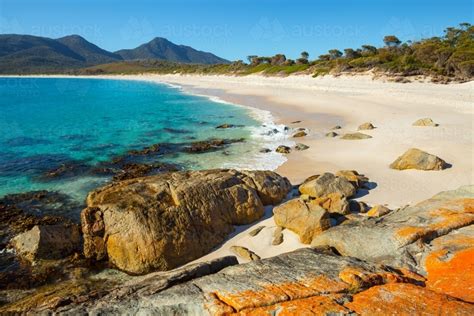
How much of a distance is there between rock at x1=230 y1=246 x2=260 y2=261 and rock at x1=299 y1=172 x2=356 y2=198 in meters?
3.89

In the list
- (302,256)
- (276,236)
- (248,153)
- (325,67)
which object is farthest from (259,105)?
(302,256)

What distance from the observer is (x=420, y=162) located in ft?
50.4

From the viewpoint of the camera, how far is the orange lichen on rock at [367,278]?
502 cm

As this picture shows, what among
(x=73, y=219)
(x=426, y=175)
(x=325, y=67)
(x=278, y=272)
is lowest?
(x=73, y=219)

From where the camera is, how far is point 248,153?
21.8m

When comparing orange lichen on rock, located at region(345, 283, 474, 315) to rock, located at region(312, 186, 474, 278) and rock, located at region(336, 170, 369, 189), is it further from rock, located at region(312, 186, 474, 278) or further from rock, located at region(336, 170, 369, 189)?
rock, located at region(336, 170, 369, 189)

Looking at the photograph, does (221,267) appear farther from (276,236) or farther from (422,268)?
(276,236)

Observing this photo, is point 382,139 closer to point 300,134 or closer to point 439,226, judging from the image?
point 300,134

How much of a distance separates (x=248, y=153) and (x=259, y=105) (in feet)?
81.1

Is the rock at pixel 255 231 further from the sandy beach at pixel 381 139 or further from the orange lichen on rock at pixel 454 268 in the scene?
the orange lichen on rock at pixel 454 268

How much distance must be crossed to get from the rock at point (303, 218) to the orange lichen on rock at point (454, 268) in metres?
3.64

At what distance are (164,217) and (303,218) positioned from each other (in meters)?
4.20

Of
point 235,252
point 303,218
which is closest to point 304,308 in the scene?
point 235,252

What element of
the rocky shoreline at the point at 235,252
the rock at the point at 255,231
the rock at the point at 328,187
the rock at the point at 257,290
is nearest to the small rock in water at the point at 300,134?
the rocky shoreline at the point at 235,252
